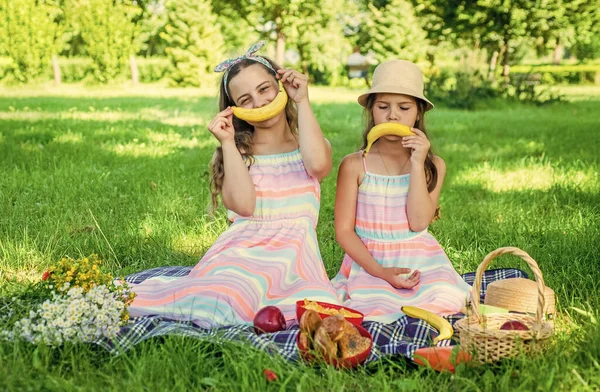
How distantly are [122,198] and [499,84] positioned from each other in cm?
1260

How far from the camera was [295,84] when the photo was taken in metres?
3.35

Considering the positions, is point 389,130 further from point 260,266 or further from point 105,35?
point 105,35

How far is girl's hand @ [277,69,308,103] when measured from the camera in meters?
3.32

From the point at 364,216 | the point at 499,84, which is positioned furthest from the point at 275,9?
the point at 364,216

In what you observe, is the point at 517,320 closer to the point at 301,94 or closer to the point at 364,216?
the point at 364,216

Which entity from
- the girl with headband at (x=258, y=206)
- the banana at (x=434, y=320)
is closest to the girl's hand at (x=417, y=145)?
the girl with headband at (x=258, y=206)

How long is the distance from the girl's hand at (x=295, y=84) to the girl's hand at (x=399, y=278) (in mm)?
966

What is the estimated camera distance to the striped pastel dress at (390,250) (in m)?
3.31

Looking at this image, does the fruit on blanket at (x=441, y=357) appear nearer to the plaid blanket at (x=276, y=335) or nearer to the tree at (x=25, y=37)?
the plaid blanket at (x=276, y=335)

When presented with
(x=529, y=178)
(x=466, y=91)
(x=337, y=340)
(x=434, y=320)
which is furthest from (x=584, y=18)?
(x=337, y=340)

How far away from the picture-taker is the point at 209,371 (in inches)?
96.7

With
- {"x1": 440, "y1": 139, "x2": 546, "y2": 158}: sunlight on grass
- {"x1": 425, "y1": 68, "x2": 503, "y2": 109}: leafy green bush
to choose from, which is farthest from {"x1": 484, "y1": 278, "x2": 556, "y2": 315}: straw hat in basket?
{"x1": 425, "y1": 68, "x2": 503, "y2": 109}: leafy green bush

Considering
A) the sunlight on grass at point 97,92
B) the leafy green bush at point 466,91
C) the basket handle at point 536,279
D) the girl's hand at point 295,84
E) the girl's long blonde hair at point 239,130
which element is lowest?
the sunlight on grass at point 97,92

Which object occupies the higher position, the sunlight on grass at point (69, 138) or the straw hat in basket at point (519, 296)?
the straw hat in basket at point (519, 296)
